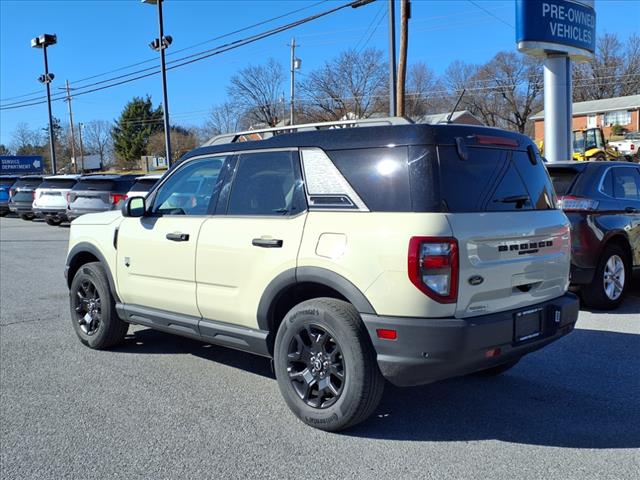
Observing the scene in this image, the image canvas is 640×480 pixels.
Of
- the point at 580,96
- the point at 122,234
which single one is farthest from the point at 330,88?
the point at 122,234

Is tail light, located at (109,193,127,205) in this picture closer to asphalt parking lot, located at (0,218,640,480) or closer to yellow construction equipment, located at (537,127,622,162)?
asphalt parking lot, located at (0,218,640,480)

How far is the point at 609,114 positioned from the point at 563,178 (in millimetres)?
61698

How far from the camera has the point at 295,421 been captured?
13.3 feet

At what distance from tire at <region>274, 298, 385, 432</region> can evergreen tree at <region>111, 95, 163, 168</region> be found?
87.7m

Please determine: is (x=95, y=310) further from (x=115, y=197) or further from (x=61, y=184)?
(x=61, y=184)

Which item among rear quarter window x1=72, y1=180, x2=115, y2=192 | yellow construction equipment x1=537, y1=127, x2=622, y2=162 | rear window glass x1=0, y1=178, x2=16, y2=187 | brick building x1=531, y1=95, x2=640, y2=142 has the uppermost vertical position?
brick building x1=531, y1=95, x2=640, y2=142

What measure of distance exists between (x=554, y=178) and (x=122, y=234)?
5.02m

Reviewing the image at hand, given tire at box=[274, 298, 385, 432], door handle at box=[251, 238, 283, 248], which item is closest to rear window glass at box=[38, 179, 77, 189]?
door handle at box=[251, 238, 283, 248]

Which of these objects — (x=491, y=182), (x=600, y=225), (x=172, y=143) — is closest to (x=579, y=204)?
(x=600, y=225)

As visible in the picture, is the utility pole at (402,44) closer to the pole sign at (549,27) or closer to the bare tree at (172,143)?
the pole sign at (549,27)

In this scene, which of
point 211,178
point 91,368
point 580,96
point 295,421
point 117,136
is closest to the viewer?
point 295,421

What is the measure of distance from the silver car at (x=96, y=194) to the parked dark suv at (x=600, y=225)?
43.4 ft

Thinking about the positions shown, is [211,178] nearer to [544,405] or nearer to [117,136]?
[544,405]

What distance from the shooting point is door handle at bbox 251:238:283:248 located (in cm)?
405
